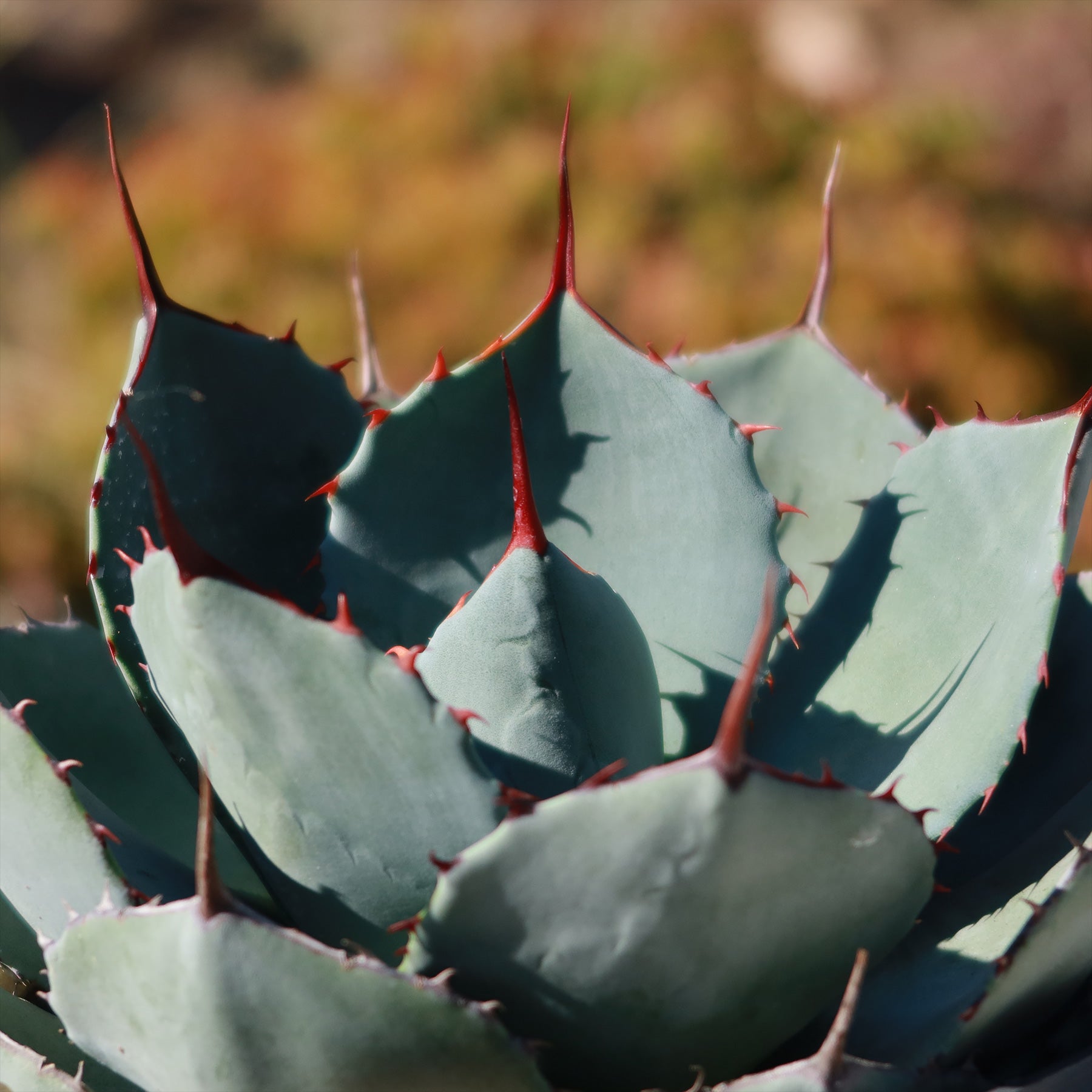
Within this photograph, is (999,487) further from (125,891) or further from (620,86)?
(620,86)

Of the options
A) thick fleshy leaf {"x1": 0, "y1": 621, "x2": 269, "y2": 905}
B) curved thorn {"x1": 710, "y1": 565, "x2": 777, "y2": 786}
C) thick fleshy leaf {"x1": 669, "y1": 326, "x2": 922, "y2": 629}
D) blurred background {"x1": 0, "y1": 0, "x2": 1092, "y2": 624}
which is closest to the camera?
curved thorn {"x1": 710, "y1": 565, "x2": 777, "y2": 786}

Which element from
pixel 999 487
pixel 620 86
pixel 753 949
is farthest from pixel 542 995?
pixel 620 86

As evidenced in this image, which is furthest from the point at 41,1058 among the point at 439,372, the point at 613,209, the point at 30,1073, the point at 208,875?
the point at 613,209

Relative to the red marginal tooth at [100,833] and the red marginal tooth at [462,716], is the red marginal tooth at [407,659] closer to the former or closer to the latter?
the red marginal tooth at [462,716]

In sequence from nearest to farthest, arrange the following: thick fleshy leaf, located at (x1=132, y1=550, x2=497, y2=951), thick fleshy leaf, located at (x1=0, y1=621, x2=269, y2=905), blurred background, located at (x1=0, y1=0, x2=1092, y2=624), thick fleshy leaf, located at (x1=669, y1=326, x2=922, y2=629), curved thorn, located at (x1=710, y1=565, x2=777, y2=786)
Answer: curved thorn, located at (x1=710, y1=565, x2=777, y2=786), thick fleshy leaf, located at (x1=132, y1=550, x2=497, y2=951), thick fleshy leaf, located at (x1=0, y1=621, x2=269, y2=905), thick fleshy leaf, located at (x1=669, y1=326, x2=922, y2=629), blurred background, located at (x1=0, y1=0, x2=1092, y2=624)

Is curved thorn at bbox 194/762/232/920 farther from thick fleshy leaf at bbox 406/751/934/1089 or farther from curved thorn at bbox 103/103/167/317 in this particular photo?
curved thorn at bbox 103/103/167/317

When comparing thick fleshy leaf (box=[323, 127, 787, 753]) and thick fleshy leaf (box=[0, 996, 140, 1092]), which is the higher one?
thick fleshy leaf (box=[323, 127, 787, 753])

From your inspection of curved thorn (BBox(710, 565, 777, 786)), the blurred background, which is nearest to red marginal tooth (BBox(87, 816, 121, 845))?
curved thorn (BBox(710, 565, 777, 786))
